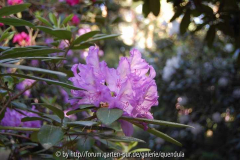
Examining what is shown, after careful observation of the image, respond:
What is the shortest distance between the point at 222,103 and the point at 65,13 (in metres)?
2.54

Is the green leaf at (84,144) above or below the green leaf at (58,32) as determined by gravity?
below

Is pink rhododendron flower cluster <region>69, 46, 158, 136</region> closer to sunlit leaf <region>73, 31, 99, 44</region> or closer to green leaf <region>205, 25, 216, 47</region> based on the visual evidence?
sunlit leaf <region>73, 31, 99, 44</region>

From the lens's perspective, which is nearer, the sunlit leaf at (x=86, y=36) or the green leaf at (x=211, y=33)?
the sunlit leaf at (x=86, y=36)

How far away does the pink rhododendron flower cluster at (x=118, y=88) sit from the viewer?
30.1 inches

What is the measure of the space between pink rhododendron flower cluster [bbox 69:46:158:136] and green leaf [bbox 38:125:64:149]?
0.38 ft

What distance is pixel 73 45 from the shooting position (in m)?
0.98

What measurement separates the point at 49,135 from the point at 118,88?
208 mm

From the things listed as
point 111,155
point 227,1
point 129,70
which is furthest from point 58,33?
point 227,1

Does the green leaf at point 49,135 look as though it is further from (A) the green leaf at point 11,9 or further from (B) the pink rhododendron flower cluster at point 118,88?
(A) the green leaf at point 11,9

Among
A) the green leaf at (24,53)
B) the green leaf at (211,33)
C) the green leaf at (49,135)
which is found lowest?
the green leaf at (49,135)

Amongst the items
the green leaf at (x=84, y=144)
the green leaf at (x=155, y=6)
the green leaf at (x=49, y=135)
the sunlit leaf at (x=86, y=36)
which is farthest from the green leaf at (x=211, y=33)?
the green leaf at (x=49, y=135)

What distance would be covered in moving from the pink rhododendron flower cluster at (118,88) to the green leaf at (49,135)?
0.12m

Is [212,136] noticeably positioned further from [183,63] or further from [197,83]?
[183,63]

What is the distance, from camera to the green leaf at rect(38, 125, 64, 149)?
2.26ft
